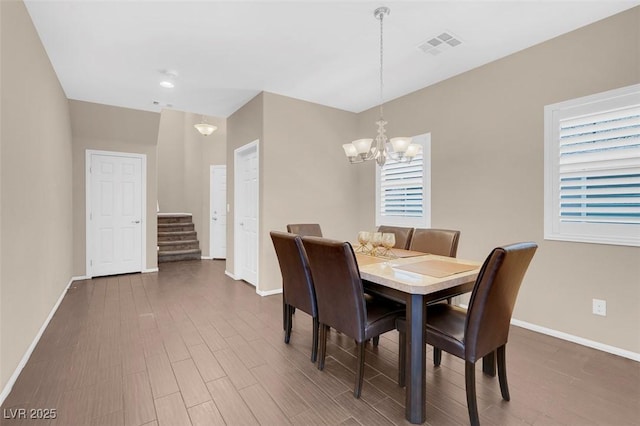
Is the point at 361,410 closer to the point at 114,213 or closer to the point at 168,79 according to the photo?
the point at 168,79

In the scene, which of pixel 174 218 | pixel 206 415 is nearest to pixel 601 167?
pixel 206 415

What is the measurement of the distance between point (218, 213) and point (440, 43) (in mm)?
5450

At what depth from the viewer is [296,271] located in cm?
242

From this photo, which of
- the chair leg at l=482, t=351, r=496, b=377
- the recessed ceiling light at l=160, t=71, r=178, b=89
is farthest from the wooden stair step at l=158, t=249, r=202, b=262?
the chair leg at l=482, t=351, r=496, b=377

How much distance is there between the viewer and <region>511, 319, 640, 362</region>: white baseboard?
7.95 feet

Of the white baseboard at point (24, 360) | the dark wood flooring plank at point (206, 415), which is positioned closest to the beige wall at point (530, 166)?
the dark wood flooring plank at point (206, 415)

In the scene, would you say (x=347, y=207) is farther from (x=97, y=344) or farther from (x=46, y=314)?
(x=46, y=314)

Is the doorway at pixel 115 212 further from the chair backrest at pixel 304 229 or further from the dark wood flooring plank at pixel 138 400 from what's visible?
the dark wood flooring plank at pixel 138 400

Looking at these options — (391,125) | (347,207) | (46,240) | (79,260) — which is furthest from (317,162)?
(79,260)

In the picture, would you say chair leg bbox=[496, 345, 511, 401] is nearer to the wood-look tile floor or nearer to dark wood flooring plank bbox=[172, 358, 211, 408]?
the wood-look tile floor

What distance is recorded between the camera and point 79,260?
4.79 m

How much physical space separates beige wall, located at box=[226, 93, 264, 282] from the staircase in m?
1.90

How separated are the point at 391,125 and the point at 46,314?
4611 millimetres

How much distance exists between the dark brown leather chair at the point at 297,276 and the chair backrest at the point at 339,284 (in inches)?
7.5
